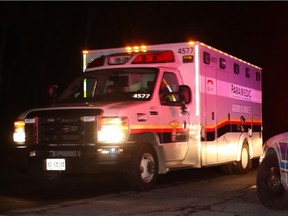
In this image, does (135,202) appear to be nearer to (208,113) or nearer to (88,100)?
(88,100)

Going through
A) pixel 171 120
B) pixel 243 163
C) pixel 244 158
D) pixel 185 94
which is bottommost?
pixel 243 163

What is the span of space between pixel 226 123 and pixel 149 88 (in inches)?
115

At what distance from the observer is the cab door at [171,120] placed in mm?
10312

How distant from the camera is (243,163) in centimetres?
1348

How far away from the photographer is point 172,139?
416 inches

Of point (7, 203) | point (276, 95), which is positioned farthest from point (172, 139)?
point (276, 95)

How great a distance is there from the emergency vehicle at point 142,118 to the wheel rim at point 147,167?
0.02 meters

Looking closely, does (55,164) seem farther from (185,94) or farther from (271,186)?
(271,186)

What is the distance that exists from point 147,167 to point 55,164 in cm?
162

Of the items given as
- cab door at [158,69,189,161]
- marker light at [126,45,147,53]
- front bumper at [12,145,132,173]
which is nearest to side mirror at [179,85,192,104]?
cab door at [158,69,189,161]

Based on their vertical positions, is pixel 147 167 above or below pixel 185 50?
below

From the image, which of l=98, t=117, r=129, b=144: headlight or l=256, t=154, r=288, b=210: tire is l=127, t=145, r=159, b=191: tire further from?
l=256, t=154, r=288, b=210: tire

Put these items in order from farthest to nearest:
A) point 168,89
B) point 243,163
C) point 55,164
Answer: point 243,163, point 168,89, point 55,164

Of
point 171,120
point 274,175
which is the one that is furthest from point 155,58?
point 274,175
